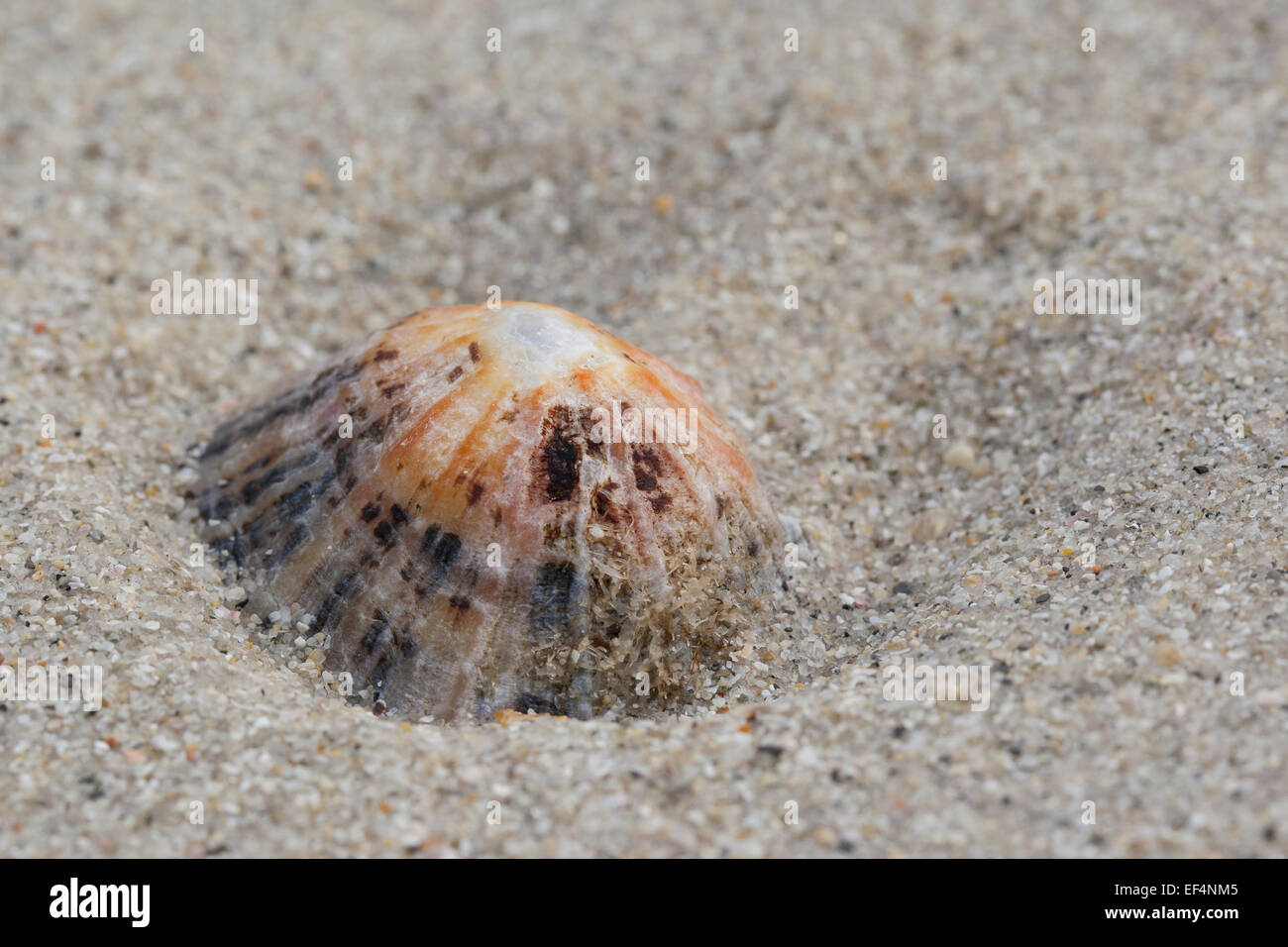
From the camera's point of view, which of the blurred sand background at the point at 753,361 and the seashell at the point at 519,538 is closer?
the blurred sand background at the point at 753,361

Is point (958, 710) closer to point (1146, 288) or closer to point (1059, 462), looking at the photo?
point (1059, 462)

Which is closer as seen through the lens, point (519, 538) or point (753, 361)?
point (519, 538)

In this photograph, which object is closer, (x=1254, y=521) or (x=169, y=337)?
(x=1254, y=521)

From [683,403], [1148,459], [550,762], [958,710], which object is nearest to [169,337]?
[683,403]

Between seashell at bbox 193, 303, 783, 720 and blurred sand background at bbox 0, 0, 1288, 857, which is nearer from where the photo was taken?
blurred sand background at bbox 0, 0, 1288, 857
